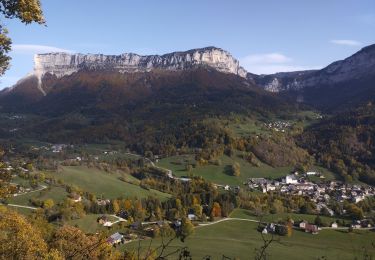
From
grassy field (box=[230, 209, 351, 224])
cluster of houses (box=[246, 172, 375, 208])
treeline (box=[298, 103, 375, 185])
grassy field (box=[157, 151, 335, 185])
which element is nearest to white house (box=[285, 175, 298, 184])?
cluster of houses (box=[246, 172, 375, 208])

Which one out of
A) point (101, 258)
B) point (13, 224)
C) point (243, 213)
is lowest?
point (243, 213)

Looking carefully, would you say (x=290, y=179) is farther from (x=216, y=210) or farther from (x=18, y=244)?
(x=18, y=244)

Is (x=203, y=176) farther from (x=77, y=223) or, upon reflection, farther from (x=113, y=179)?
(x=77, y=223)

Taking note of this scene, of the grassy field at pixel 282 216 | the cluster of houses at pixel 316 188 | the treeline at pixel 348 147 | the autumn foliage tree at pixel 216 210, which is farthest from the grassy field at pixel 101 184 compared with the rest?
the treeline at pixel 348 147

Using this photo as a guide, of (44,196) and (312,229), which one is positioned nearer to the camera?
(312,229)

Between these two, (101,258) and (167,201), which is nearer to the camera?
(101,258)

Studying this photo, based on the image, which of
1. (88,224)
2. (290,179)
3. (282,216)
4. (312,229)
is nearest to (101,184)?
(88,224)

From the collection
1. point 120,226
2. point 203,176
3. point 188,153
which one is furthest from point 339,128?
point 120,226

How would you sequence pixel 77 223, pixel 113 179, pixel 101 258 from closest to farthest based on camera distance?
pixel 101 258, pixel 77 223, pixel 113 179

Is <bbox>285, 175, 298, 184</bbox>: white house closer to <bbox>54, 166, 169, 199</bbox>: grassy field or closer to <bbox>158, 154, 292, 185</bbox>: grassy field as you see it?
<bbox>158, 154, 292, 185</bbox>: grassy field
